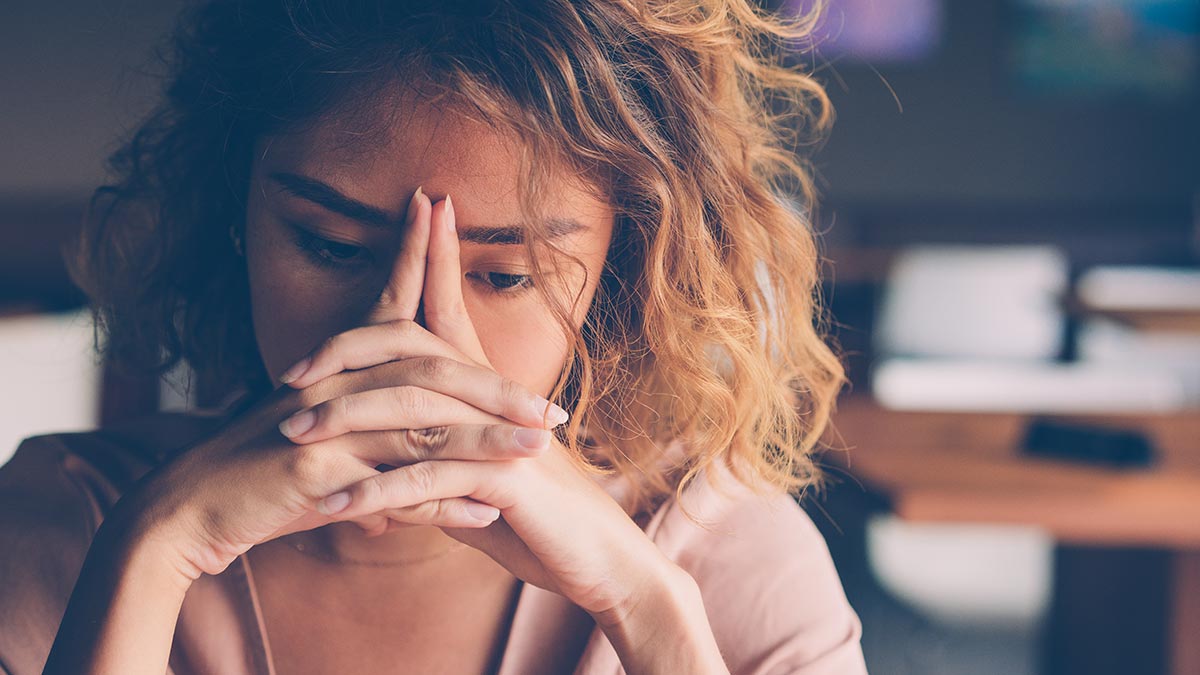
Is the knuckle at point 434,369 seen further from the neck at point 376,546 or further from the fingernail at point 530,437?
the neck at point 376,546

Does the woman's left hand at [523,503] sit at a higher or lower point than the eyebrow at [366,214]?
lower

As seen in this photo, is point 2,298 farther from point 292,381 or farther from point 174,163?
point 292,381

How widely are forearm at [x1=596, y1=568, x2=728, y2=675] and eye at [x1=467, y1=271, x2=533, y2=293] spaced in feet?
0.95

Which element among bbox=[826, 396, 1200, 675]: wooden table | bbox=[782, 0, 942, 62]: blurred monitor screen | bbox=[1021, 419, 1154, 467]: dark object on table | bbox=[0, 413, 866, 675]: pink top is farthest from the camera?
bbox=[782, 0, 942, 62]: blurred monitor screen

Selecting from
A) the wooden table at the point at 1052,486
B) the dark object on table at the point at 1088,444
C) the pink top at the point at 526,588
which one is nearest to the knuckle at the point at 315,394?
the pink top at the point at 526,588

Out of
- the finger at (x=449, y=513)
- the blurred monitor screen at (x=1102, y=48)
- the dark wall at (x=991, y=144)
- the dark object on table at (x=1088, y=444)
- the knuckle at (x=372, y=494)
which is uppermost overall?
the blurred monitor screen at (x=1102, y=48)

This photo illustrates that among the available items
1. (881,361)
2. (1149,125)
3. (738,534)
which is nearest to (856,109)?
(1149,125)

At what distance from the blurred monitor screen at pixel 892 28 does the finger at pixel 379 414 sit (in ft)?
20.0

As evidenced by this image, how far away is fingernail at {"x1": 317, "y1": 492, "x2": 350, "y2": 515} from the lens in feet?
2.77

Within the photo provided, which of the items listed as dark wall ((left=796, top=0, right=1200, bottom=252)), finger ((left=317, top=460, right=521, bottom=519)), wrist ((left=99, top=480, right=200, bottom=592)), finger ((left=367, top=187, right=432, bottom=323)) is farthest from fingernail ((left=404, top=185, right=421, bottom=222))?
dark wall ((left=796, top=0, right=1200, bottom=252))

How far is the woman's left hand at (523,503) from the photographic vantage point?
2.80 ft

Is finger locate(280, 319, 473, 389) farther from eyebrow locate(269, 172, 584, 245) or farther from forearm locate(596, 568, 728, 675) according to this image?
forearm locate(596, 568, 728, 675)

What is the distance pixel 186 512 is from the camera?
875 mm

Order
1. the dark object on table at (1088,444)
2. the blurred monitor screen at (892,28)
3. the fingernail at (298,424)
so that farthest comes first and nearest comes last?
the blurred monitor screen at (892,28) < the dark object on table at (1088,444) < the fingernail at (298,424)
